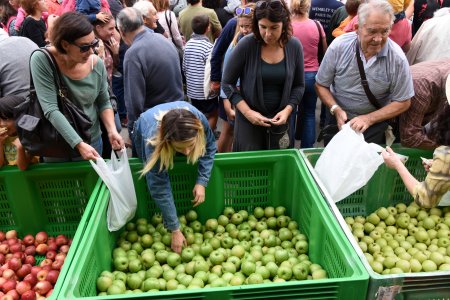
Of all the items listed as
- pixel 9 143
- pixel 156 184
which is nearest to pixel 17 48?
pixel 9 143

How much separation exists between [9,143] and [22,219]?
61cm

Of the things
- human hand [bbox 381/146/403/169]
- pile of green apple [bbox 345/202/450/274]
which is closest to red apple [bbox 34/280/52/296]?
pile of green apple [bbox 345/202/450/274]

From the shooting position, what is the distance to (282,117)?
3.29 m

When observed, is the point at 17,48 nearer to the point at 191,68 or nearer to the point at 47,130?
the point at 47,130

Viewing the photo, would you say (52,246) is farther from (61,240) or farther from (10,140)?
(10,140)

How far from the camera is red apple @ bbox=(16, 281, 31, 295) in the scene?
2785mm

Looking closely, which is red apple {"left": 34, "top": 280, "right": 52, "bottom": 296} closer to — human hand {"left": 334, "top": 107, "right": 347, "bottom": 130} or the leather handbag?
the leather handbag

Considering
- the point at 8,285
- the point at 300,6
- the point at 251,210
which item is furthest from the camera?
the point at 300,6

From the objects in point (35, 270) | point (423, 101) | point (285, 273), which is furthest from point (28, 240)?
point (423, 101)

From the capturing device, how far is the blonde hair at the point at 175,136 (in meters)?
2.44

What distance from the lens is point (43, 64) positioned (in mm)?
2670

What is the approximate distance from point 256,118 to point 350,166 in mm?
813

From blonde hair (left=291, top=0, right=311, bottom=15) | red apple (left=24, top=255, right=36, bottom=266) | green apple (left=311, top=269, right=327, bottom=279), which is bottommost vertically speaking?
red apple (left=24, top=255, right=36, bottom=266)

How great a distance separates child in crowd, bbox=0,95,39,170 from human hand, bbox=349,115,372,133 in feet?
7.93
